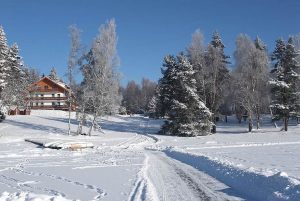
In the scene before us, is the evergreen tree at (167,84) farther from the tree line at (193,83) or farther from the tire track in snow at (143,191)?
the tire track in snow at (143,191)

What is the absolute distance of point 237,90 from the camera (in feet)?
182

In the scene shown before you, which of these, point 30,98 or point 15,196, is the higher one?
point 30,98

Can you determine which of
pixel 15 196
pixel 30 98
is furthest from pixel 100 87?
pixel 30 98

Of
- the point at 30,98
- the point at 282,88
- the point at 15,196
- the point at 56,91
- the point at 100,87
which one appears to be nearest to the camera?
the point at 15,196

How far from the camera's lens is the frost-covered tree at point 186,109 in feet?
173

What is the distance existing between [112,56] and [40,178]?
112ft

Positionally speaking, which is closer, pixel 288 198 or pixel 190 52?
pixel 288 198

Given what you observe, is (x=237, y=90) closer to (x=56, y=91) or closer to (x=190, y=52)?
(x=190, y=52)

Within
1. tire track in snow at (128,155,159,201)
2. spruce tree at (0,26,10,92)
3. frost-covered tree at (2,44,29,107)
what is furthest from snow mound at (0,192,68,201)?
frost-covered tree at (2,44,29,107)

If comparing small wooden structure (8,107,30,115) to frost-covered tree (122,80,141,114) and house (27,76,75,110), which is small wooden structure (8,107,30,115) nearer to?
house (27,76,75,110)

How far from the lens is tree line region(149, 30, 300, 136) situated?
2099 inches

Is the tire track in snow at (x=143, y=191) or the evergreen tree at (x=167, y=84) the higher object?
the evergreen tree at (x=167, y=84)

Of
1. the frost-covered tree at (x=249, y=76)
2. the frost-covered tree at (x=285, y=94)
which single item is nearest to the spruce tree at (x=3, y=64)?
the frost-covered tree at (x=249, y=76)

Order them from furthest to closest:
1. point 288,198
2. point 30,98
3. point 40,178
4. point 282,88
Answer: point 30,98 → point 282,88 → point 40,178 → point 288,198
